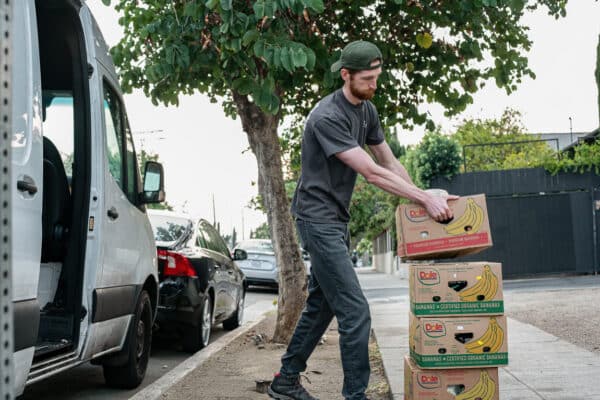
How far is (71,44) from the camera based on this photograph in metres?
5.32

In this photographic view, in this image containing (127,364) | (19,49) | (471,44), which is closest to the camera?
(19,49)

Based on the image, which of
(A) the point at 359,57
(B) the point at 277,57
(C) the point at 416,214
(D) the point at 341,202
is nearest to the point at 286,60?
(B) the point at 277,57

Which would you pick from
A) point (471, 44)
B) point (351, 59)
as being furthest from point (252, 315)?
point (351, 59)

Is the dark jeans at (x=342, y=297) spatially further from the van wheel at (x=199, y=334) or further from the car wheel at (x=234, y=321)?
the car wheel at (x=234, y=321)

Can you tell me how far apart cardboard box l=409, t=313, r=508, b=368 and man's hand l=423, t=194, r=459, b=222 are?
581 mm

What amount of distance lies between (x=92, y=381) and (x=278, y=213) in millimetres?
3100

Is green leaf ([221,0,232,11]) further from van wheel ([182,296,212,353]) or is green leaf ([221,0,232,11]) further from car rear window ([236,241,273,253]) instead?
car rear window ([236,241,273,253])

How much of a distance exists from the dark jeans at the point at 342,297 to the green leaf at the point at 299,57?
65.6 inches

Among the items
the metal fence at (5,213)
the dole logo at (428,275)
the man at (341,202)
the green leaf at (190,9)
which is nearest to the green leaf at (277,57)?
the green leaf at (190,9)

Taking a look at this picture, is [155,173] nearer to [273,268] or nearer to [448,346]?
[448,346]

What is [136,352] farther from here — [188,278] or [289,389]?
[188,278]

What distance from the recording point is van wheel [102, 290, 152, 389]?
20.6ft

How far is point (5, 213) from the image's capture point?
63.3 inches

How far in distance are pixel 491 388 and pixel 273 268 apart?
1658 centimetres
